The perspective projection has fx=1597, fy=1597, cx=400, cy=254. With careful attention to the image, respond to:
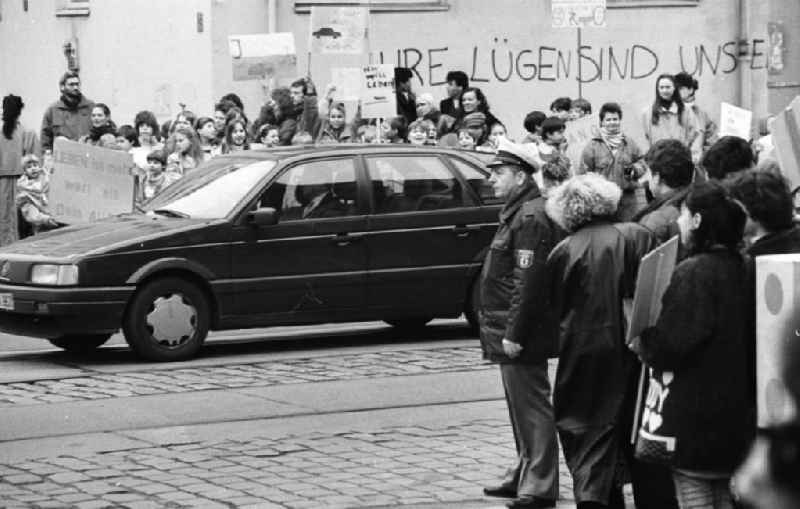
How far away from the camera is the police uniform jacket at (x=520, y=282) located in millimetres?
7152

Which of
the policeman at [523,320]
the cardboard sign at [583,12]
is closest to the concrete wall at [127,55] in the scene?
the cardboard sign at [583,12]

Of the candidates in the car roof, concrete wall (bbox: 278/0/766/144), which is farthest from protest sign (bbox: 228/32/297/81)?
the car roof

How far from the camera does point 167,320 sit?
1215 centimetres

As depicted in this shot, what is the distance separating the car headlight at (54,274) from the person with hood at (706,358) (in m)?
6.94

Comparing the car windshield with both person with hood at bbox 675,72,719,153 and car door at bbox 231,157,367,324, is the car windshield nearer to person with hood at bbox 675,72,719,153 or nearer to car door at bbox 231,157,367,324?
car door at bbox 231,157,367,324

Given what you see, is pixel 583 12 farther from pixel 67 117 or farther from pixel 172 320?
pixel 172 320

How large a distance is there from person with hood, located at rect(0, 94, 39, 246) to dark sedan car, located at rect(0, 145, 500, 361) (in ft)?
18.4

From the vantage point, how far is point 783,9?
2378 cm

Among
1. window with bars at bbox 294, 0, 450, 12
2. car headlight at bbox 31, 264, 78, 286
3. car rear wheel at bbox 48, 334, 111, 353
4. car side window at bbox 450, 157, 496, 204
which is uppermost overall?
window with bars at bbox 294, 0, 450, 12

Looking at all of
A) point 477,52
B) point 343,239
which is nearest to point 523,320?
point 343,239

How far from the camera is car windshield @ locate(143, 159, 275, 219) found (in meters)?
12.6

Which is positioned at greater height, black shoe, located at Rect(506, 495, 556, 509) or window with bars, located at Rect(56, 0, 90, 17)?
window with bars, located at Rect(56, 0, 90, 17)

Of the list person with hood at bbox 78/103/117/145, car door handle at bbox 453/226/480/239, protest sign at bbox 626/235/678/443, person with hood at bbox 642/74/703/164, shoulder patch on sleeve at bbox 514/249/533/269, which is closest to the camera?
protest sign at bbox 626/235/678/443

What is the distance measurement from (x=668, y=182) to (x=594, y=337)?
1.14 meters
